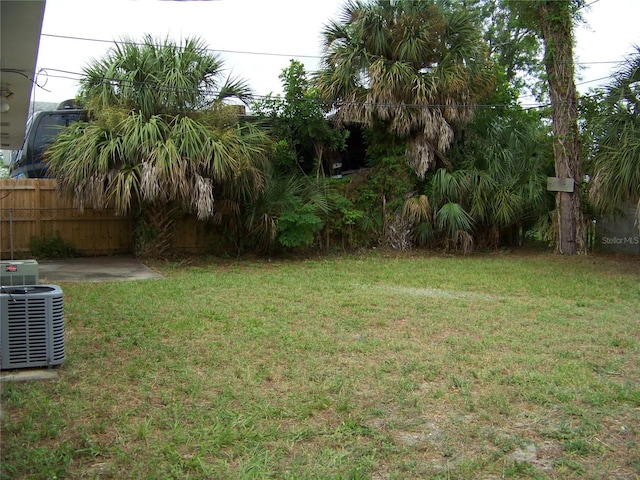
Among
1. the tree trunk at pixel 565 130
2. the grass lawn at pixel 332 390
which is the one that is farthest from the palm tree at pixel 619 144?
the grass lawn at pixel 332 390

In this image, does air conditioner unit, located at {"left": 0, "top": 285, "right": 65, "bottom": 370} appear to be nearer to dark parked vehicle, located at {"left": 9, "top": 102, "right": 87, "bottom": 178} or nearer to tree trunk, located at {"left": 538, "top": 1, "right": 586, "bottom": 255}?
dark parked vehicle, located at {"left": 9, "top": 102, "right": 87, "bottom": 178}

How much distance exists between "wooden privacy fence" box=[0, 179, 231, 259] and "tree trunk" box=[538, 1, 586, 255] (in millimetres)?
8154

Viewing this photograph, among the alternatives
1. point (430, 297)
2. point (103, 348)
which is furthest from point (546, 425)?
point (430, 297)

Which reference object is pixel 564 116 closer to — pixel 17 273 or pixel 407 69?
pixel 407 69

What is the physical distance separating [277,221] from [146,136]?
3.34 metres

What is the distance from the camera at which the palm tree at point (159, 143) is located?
1151 cm

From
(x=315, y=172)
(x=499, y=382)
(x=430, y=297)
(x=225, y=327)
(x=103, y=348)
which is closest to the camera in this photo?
(x=499, y=382)

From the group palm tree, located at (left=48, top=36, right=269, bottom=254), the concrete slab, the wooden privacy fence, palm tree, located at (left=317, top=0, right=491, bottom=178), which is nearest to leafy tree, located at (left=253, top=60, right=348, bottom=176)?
palm tree, located at (left=317, top=0, right=491, bottom=178)

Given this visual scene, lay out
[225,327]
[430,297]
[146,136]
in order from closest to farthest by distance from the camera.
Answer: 1. [225,327]
2. [430,297]
3. [146,136]

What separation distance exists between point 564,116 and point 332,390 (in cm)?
1209

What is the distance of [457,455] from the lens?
12.5ft

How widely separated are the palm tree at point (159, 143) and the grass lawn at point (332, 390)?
316 cm

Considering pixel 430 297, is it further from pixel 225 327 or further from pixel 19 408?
pixel 19 408

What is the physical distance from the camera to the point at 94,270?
11648 mm
